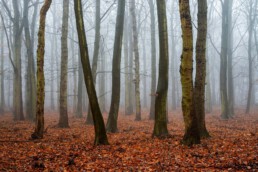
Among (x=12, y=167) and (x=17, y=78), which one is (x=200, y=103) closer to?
(x=12, y=167)

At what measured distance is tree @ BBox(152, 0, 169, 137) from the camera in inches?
377

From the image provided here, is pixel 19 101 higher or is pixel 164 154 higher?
pixel 19 101

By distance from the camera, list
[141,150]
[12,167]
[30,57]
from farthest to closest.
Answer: [30,57] < [141,150] < [12,167]

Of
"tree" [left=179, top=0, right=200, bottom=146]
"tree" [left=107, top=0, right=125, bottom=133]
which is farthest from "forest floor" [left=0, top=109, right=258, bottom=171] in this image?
"tree" [left=107, top=0, right=125, bottom=133]

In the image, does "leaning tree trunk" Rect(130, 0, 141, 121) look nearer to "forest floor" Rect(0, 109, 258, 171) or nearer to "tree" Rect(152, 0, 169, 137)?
"tree" Rect(152, 0, 169, 137)

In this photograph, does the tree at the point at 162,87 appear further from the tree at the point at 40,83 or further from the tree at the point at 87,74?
the tree at the point at 40,83

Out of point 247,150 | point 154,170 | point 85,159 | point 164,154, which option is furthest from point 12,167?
point 247,150

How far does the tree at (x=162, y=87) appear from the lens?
9.57 m

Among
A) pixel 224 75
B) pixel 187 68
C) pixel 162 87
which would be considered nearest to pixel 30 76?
pixel 162 87

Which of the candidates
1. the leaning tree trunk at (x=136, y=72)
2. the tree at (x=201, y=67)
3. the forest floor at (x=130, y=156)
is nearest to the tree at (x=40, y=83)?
the forest floor at (x=130, y=156)

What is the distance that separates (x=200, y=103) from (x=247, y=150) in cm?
275

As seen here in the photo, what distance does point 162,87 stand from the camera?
958 centimetres

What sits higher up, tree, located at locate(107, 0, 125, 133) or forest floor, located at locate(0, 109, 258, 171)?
tree, located at locate(107, 0, 125, 133)

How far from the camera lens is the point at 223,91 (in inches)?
689
